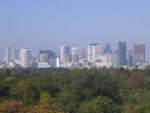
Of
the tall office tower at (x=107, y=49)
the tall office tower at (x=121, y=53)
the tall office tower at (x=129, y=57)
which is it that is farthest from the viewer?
the tall office tower at (x=107, y=49)

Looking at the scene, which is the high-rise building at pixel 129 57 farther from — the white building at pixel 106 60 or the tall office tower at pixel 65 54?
the tall office tower at pixel 65 54

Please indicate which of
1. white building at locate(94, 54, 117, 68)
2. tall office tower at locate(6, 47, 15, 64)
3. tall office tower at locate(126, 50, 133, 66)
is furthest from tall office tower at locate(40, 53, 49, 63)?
tall office tower at locate(126, 50, 133, 66)

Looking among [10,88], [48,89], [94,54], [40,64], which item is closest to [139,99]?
[48,89]

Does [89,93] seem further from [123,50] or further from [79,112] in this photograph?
[123,50]

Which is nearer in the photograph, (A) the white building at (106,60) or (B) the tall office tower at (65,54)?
(A) the white building at (106,60)

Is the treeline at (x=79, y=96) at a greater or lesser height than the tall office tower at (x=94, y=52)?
lesser

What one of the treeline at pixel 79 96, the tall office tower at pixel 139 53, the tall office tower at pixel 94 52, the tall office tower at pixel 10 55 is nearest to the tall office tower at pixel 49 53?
the tall office tower at pixel 10 55
